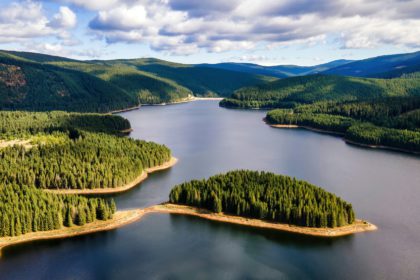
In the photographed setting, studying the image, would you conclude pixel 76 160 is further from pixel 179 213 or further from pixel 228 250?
pixel 228 250

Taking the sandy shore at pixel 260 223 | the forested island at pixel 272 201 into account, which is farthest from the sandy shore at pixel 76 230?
the forested island at pixel 272 201

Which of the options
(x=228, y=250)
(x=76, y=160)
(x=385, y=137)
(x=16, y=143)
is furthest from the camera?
(x=385, y=137)

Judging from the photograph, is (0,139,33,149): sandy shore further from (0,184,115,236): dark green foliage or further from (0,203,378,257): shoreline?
(0,203,378,257): shoreline

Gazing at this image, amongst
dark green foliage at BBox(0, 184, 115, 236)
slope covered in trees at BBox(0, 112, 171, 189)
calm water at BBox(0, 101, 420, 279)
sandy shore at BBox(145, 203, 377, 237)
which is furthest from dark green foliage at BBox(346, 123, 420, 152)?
dark green foliage at BBox(0, 184, 115, 236)

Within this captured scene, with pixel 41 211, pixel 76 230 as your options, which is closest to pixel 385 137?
pixel 76 230

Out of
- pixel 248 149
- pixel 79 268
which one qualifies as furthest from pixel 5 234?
pixel 248 149

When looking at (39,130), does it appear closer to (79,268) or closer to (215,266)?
(79,268)

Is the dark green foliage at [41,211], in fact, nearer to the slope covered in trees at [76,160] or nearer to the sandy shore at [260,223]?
the sandy shore at [260,223]
